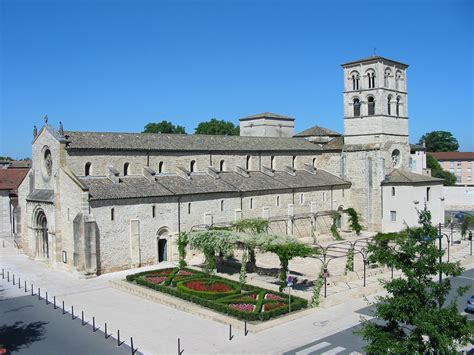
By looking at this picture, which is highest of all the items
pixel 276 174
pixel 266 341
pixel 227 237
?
pixel 276 174

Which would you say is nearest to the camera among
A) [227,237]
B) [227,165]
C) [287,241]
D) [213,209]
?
[287,241]

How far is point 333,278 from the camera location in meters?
33.5

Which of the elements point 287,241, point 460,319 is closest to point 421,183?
point 287,241

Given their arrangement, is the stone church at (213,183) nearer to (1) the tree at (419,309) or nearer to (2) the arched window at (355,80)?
(2) the arched window at (355,80)

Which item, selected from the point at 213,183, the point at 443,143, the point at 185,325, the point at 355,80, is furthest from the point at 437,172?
the point at 185,325

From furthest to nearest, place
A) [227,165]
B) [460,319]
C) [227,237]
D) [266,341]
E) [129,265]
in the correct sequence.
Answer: [227,165] < [129,265] < [227,237] < [266,341] < [460,319]

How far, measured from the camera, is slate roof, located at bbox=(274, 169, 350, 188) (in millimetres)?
49844

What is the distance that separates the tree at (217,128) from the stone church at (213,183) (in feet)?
120

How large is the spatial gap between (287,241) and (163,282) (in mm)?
8806

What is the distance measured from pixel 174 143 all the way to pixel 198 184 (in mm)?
4907

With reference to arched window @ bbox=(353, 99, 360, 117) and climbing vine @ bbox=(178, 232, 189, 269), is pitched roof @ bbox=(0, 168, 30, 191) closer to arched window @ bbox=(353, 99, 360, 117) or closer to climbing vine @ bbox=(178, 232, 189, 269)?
climbing vine @ bbox=(178, 232, 189, 269)

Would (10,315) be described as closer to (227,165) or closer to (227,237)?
(227,237)

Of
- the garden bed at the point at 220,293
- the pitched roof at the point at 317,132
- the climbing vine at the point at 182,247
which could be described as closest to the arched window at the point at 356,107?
the pitched roof at the point at 317,132

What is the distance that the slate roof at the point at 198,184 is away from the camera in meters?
37.4
